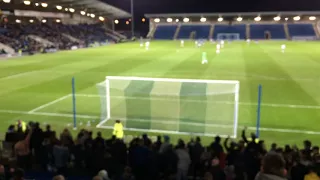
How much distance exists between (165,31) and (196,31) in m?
9.10

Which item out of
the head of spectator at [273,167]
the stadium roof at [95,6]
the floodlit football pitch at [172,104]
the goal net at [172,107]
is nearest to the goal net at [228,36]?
the stadium roof at [95,6]

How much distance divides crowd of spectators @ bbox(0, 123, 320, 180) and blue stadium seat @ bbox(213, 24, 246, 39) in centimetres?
8757

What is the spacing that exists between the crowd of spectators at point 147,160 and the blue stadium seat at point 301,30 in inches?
3470

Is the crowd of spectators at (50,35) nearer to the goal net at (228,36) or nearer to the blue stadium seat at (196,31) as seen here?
the blue stadium seat at (196,31)

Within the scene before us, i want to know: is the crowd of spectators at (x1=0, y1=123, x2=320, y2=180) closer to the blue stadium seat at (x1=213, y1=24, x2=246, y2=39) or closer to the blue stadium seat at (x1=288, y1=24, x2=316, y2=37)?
the blue stadium seat at (x1=213, y1=24, x2=246, y2=39)

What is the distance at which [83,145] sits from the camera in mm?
9492

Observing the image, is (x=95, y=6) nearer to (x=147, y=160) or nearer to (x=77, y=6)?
(x=77, y=6)

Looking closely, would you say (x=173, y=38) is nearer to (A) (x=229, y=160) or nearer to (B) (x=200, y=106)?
(B) (x=200, y=106)

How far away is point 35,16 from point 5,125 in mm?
61631

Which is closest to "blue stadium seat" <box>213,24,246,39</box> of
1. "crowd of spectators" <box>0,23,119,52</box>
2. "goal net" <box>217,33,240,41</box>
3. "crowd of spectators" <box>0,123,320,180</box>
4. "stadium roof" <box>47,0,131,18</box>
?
"goal net" <box>217,33,240,41</box>

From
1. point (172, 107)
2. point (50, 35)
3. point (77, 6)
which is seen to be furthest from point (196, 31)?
point (172, 107)

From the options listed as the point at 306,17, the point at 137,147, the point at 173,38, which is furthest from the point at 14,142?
the point at 306,17

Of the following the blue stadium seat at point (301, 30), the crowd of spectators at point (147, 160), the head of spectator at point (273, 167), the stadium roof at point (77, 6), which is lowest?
the crowd of spectators at point (147, 160)

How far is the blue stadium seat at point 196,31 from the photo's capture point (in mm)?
95938
